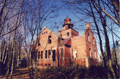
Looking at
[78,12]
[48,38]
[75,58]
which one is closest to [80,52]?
[75,58]

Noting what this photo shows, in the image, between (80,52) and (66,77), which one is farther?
(80,52)

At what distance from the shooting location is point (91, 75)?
9.41 metres

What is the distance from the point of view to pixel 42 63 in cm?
2261

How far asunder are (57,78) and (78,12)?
788 cm

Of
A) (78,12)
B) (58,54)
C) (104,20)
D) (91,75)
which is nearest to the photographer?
(104,20)

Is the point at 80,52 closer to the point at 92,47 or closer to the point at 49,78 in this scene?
the point at 92,47

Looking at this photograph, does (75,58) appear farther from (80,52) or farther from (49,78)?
(49,78)

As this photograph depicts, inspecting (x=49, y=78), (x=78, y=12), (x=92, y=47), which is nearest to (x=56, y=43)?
(x=92, y=47)

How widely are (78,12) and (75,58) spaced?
1675 centimetres

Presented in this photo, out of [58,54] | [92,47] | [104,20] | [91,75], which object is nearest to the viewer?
[104,20]

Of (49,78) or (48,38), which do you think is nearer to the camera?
(49,78)

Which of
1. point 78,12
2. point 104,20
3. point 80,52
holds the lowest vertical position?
point 80,52

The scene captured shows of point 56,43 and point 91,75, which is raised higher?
point 56,43

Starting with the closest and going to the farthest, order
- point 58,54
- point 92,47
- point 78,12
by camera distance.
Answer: point 78,12
point 58,54
point 92,47
